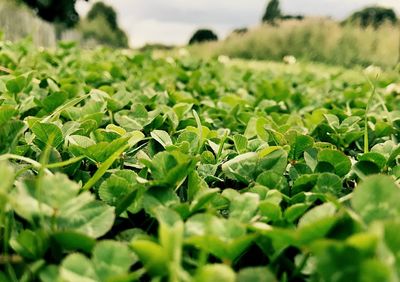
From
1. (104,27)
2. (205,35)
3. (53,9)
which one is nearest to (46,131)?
(53,9)

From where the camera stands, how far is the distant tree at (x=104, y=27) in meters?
47.5

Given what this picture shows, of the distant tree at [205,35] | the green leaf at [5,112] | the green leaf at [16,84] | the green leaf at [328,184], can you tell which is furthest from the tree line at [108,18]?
the green leaf at [328,184]

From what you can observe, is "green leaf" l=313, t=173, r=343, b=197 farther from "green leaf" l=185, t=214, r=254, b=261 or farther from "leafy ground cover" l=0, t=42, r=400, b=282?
"green leaf" l=185, t=214, r=254, b=261

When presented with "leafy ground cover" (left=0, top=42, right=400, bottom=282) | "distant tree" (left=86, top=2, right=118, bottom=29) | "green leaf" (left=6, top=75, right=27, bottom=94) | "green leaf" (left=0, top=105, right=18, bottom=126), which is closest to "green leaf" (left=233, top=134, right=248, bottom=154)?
"leafy ground cover" (left=0, top=42, right=400, bottom=282)

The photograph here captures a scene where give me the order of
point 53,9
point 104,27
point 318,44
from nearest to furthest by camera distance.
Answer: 1. point 318,44
2. point 53,9
3. point 104,27

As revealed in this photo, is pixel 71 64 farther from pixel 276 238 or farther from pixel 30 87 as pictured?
pixel 276 238

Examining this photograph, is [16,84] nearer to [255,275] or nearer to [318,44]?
[255,275]

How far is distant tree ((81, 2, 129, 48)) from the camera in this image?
47.5m

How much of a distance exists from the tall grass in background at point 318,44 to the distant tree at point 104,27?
3147cm

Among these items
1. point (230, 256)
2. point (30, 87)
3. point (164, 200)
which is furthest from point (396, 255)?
point (30, 87)

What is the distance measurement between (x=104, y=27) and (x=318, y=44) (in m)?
39.7

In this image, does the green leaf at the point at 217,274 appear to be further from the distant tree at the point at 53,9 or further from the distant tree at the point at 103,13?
the distant tree at the point at 103,13

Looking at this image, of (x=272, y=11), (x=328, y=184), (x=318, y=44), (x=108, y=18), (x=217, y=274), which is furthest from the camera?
(x=108, y=18)

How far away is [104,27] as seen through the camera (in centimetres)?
5050
